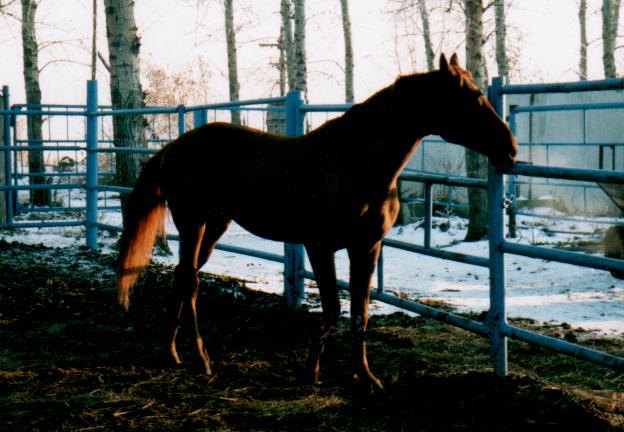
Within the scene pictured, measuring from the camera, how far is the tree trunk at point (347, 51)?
19766 millimetres

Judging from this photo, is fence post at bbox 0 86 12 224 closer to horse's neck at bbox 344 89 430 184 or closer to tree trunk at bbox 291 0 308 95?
tree trunk at bbox 291 0 308 95

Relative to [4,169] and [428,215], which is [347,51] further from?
[428,215]

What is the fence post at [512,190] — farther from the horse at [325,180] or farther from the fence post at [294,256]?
the horse at [325,180]

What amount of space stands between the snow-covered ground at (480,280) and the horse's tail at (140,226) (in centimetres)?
206

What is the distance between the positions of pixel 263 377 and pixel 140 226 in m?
1.33

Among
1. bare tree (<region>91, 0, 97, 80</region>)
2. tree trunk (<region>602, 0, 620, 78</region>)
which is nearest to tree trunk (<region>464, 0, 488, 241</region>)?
tree trunk (<region>602, 0, 620, 78</region>)

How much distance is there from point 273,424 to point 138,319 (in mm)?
2527

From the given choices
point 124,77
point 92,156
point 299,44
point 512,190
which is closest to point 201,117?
point 92,156

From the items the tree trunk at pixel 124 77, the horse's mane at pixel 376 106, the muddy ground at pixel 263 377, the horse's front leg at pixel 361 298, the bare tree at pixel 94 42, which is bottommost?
the muddy ground at pixel 263 377

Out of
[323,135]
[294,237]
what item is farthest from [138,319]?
[323,135]

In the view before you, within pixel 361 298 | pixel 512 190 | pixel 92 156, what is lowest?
pixel 361 298

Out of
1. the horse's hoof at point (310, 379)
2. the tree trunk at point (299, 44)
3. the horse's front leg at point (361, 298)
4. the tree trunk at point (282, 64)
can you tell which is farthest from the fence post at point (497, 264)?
the tree trunk at point (282, 64)

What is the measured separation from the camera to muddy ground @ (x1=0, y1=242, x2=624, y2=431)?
331 centimetres

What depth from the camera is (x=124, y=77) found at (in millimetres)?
9562
